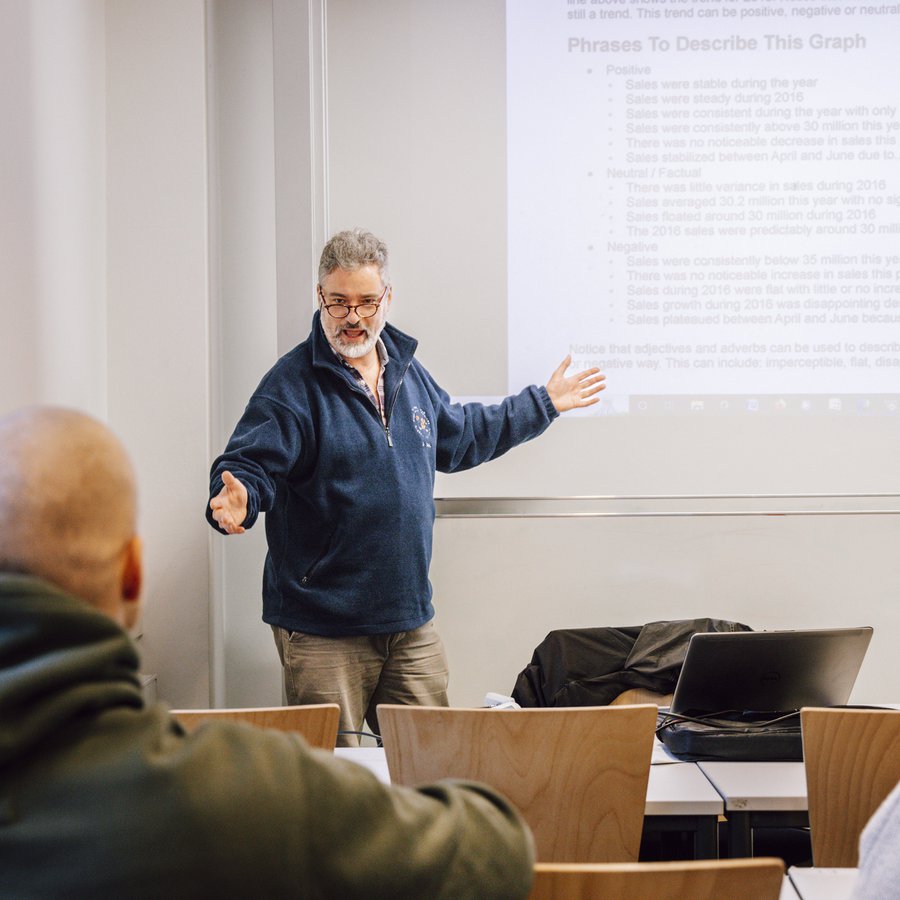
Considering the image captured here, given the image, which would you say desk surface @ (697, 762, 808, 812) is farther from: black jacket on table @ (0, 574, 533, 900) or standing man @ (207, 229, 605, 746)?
black jacket on table @ (0, 574, 533, 900)

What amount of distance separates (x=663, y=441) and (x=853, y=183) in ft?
3.57

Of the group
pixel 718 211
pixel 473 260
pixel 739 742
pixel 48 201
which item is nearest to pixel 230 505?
pixel 48 201

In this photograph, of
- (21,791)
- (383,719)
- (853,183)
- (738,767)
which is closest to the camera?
(21,791)

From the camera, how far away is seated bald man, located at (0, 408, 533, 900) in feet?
2.57

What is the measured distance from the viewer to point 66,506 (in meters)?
0.85

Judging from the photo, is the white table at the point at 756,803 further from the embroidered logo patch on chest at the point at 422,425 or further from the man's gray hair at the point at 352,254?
the man's gray hair at the point at 352,254

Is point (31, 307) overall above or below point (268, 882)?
above

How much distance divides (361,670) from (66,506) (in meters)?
2.06

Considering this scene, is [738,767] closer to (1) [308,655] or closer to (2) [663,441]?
(1) [308,655]

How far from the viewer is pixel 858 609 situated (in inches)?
140

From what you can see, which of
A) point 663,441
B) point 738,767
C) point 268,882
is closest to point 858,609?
point 663,441

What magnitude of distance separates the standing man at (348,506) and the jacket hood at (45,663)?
6.14ft

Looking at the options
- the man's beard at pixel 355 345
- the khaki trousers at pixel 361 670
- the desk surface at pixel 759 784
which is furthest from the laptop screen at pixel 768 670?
the man's beard at pixel 355 345

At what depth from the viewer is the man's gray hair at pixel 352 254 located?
2.75 m
